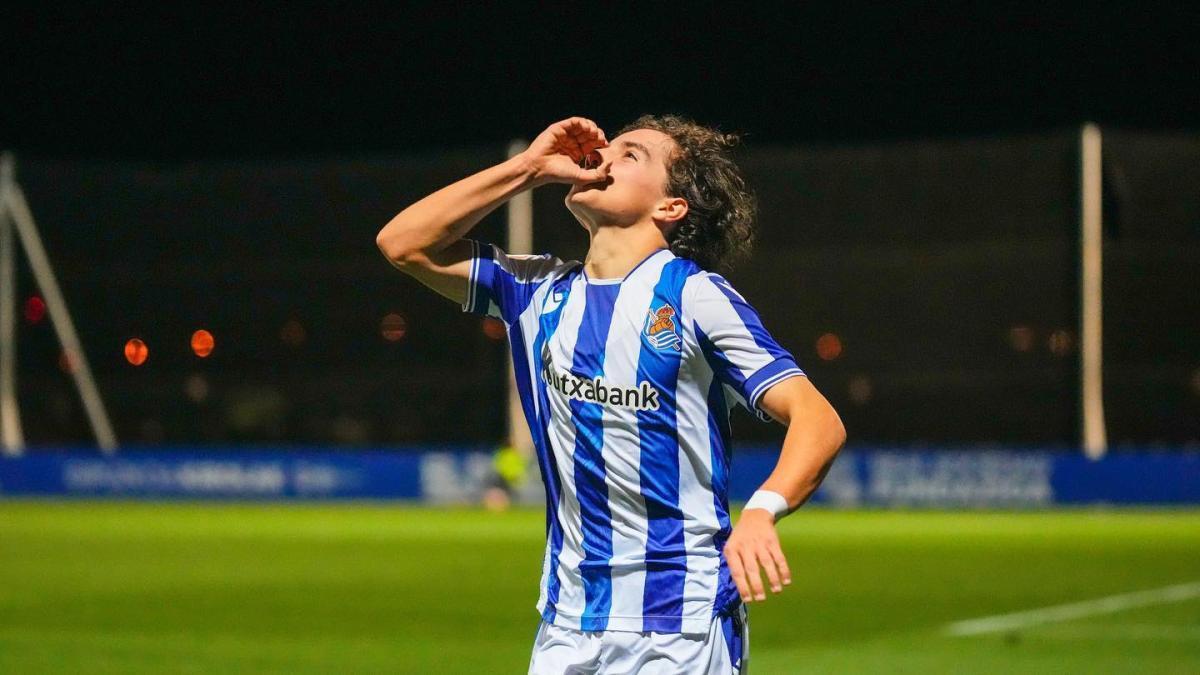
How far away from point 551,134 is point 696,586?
1214mm

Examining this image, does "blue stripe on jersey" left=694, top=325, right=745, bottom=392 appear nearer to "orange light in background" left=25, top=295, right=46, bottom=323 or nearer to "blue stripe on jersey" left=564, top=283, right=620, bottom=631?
"blue stripe on jersey" left=564, top=283, right=620, bottom=631

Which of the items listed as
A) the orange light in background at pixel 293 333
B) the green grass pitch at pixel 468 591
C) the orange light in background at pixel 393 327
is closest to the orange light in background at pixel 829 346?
the green grass pitch at pixel 468 591

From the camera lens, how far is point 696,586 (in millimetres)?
4574

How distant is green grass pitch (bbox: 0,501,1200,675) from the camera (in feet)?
32.9

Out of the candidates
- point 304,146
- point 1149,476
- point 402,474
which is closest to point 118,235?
point 402,474

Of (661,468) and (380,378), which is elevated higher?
(661,468)

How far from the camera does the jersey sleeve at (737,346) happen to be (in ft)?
14.5

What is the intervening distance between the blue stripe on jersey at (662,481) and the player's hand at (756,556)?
446 millimetres

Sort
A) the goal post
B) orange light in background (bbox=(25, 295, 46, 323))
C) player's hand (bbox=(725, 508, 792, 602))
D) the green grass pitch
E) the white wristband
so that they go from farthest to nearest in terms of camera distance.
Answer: orange light in background (bbox=(25, 295, 46, 323)) → the goal post → the green grass pitch → the white wristband → player's hand (bbox=(725, 508, 792, 602))

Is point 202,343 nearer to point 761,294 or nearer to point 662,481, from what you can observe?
point 761,294

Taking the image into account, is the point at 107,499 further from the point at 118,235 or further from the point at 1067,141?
the point at 1067,141

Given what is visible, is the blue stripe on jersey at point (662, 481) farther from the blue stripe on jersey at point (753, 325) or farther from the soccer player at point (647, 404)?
the blue stripe on jersey at point (753, 325)

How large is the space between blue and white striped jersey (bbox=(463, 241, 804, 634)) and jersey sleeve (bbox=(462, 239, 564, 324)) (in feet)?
0.92

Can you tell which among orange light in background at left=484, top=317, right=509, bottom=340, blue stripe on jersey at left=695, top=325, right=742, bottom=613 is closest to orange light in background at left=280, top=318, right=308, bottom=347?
orange light in background at left=484, top=317, right=509, bottom=340
